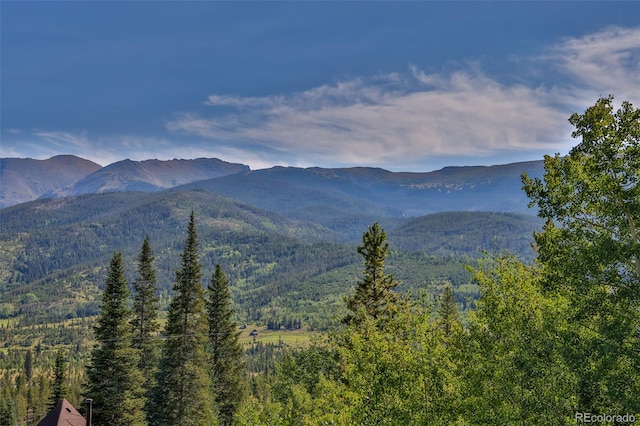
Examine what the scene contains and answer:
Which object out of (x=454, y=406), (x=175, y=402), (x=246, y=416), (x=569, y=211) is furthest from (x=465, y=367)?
(x=175, y=402)

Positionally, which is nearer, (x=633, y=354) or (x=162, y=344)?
(x=633, y=354)

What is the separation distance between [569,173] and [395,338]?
425 inches

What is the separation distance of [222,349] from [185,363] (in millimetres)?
11668

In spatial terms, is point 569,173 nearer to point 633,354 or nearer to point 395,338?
point 633,354

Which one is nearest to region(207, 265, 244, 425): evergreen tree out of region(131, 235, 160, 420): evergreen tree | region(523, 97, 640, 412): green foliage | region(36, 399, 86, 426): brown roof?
region(131, 235, 160, 420): evergreen tree

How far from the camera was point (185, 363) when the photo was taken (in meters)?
49.2

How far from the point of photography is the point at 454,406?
19359 millimetres

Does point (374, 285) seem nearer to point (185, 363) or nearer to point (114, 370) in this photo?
point (185, 363)

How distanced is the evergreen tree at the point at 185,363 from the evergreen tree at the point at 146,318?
172cm

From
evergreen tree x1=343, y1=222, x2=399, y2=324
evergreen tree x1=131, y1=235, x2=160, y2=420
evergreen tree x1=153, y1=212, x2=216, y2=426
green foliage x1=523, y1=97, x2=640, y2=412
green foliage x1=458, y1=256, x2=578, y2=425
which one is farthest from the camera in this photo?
evergreen tree x1=131, y1=235, x2=160, y2=420

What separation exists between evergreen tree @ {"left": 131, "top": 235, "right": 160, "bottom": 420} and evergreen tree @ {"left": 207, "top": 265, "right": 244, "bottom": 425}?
8.24 m

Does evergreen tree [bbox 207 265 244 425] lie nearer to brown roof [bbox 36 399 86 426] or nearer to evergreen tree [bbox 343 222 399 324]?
brown roof [bbox 36 399 86 426]

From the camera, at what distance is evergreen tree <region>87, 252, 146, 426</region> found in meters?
42.4

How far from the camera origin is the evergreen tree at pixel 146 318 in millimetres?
52250
